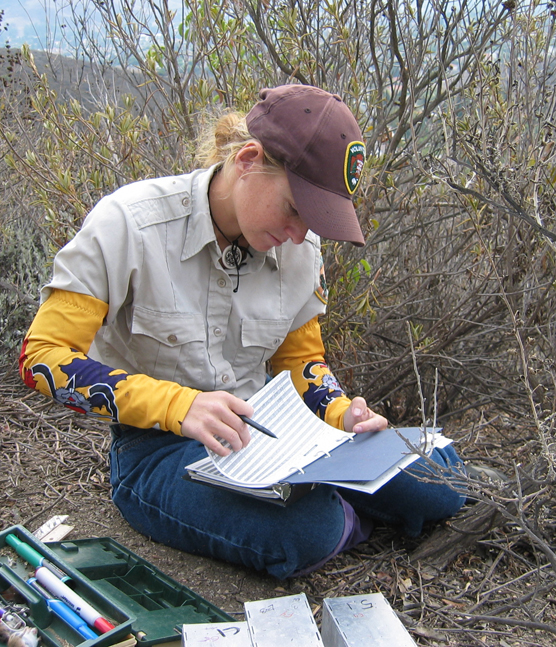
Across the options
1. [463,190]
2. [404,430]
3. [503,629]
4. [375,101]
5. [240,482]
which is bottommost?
[503,629]

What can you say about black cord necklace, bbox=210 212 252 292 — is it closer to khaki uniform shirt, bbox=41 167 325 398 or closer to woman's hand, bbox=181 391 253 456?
khaki uniform shirt, bbox=41 167 325 398

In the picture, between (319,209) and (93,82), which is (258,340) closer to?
(319,209)

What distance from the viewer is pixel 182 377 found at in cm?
201

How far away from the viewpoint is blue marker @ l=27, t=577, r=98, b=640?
1235 millimetres

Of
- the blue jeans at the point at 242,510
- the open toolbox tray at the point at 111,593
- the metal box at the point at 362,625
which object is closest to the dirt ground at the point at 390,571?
the blue jeans at the point at 242,510

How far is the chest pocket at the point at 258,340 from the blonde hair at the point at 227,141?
1.62 feet

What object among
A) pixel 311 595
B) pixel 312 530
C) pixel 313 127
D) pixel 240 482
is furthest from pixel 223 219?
pixel 311 595

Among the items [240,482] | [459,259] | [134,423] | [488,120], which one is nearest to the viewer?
[240,482]

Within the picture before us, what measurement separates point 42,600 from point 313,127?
1238 millimetres

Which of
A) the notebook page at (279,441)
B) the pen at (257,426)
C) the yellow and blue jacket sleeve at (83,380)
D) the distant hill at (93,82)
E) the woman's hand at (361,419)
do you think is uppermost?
the distant hill at (93,82)

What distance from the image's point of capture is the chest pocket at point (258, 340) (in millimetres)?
2094

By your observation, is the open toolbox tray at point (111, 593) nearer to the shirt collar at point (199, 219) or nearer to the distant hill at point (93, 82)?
the shirt collar at point (199, 219)

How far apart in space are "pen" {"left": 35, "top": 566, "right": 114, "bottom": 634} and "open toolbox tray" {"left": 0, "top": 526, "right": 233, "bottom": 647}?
29mm

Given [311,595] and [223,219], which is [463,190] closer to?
[223,219]
